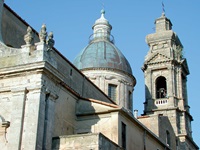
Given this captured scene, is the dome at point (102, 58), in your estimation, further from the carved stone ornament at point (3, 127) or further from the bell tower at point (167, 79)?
the carved stone ornament at point (3, 127)

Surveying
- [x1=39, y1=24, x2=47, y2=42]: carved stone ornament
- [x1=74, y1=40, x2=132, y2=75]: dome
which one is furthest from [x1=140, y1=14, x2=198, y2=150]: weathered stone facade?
[x1=39, y1=24, x2=47, y2=42]: carved stone ornament

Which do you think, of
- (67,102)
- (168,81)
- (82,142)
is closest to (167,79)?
(168,81)

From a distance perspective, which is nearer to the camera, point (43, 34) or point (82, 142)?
point (82, 142)

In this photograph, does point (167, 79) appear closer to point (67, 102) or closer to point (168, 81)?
point (168, 81)

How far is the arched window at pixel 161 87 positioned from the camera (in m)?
41.2

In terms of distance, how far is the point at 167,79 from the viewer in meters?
40.6

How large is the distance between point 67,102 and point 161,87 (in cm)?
1955

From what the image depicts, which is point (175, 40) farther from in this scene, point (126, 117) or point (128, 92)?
point (126, 117)

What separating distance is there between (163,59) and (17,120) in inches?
947

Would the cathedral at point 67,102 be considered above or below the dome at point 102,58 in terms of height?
below

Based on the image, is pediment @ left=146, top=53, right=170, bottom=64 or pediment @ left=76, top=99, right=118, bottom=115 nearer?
pediment @ left=76, top=99, right=118, bottom=115

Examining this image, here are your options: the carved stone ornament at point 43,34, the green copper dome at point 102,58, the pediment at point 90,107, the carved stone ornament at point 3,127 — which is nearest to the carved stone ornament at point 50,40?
the carved stone ornament at point 43,34

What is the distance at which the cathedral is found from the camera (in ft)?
63.3

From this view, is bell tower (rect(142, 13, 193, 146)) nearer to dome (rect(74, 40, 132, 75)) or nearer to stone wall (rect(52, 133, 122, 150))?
dome (rect(74, 40, 132, 75))
